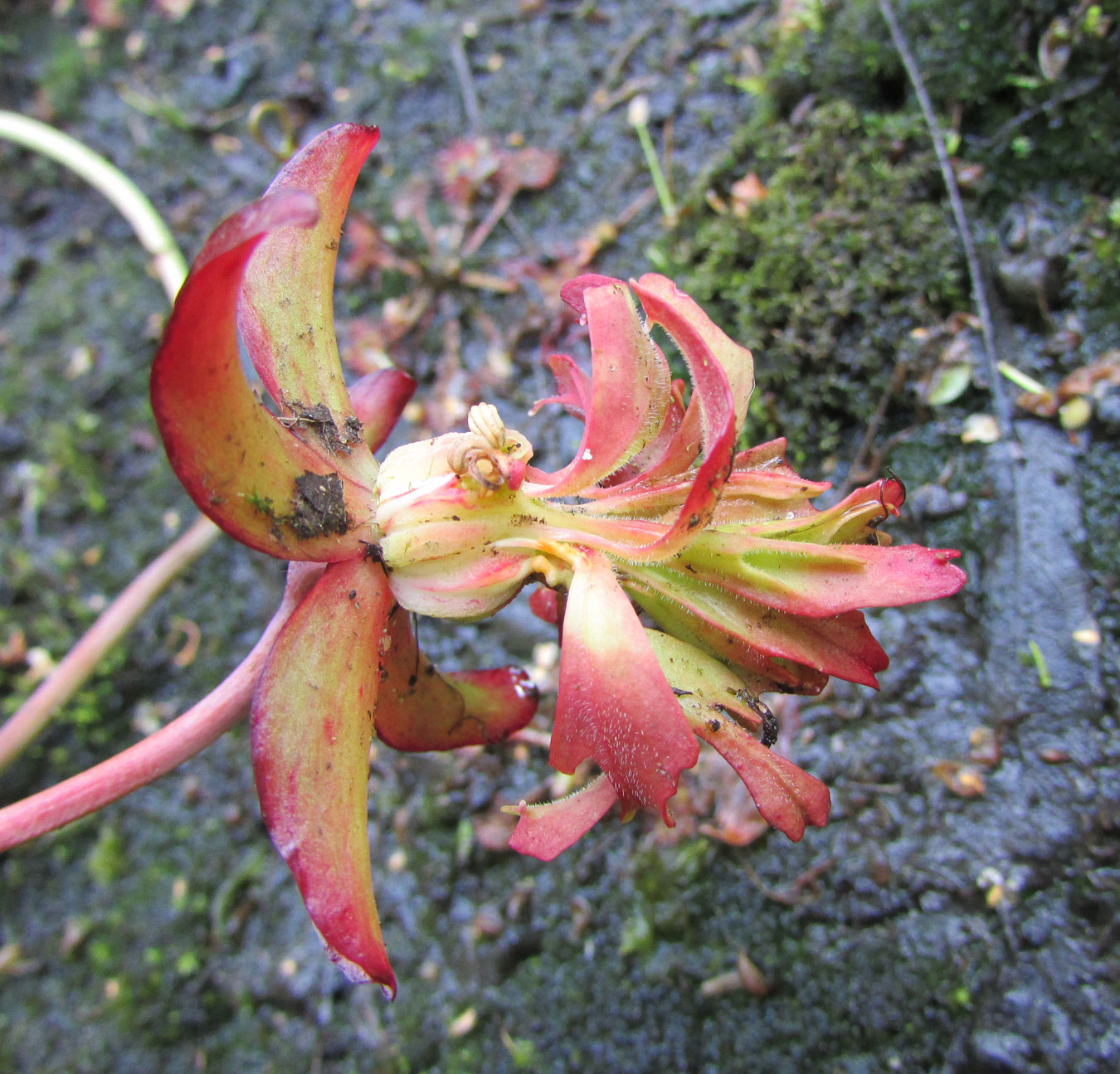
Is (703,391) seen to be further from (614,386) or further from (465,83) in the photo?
(465,83)

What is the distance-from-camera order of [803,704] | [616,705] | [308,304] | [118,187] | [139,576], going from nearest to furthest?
[616,705]
[308,304]
[803,704]
[139,576]
[118,187]

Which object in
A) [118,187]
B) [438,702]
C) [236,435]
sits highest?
[118,187]

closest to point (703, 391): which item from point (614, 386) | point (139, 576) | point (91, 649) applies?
point (614, 386)

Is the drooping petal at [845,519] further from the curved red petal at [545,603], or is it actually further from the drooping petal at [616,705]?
the curved red petal at [545,603]

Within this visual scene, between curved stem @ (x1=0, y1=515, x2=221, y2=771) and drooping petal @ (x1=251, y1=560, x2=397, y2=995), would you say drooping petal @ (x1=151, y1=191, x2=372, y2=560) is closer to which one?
drooping petal @ (x1=251, y1=560, x2=397, y2=995)

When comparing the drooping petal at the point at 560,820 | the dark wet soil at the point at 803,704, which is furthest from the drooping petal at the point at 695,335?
the dark wet soil at the point at 803,704

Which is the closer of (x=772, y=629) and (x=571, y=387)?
(x=772, y=629)

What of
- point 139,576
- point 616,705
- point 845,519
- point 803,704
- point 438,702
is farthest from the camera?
point 139,576

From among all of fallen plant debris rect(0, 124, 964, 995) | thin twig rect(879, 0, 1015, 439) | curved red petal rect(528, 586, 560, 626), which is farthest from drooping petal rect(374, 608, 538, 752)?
thin twig rect(879, 0, 1015, 439)
